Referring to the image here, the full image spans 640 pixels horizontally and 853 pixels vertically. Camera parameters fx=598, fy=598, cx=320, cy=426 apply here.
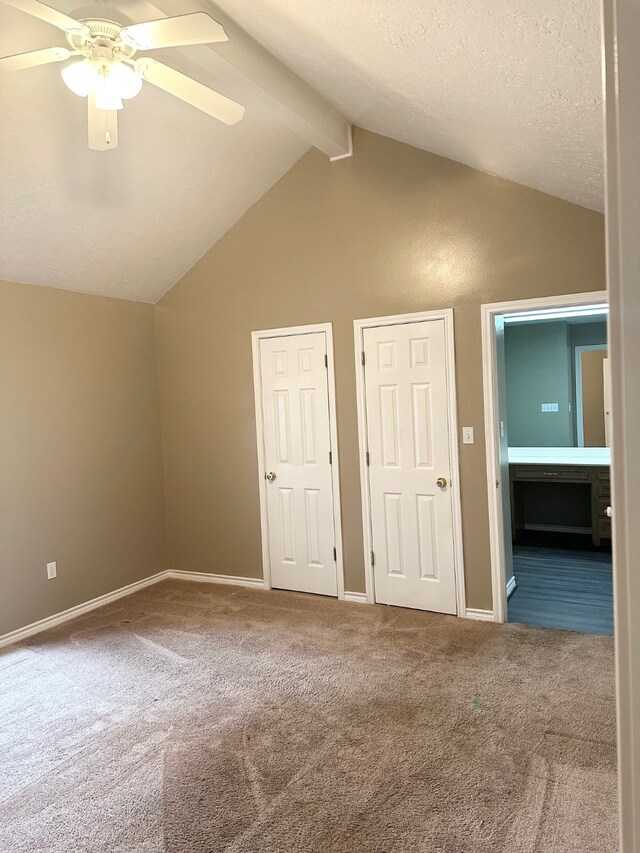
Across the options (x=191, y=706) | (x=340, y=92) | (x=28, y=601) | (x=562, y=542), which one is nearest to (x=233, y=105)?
(x=340, y=92)

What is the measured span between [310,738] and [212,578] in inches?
98.3

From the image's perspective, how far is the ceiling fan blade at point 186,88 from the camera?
2240 millimetres

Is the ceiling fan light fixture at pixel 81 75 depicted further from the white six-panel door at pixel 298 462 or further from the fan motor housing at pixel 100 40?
→ the white six-panel door at pixel 298 462

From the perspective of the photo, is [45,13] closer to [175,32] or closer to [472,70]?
[175,32]

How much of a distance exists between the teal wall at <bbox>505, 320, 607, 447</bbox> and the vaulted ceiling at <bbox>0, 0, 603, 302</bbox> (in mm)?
3007

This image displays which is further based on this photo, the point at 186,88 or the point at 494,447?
the point at 494,447

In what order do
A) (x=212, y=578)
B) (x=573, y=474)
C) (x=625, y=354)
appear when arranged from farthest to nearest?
(x=573, y=474), (x=212, y=578), (x=625, y=354)

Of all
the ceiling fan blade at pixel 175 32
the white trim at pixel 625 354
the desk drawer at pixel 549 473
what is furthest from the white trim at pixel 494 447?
the white trim at pixel 625 354

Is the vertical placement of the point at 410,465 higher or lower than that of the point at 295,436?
lower

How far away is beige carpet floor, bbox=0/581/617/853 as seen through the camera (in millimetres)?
2107

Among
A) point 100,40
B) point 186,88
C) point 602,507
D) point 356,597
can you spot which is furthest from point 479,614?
point 100,40

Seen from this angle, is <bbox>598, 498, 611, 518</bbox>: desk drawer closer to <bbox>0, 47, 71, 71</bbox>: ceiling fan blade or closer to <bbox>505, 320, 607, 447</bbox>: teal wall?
<bbox>505, 320, 607, 447</bbox>: teal wall

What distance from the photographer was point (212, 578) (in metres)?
5.00

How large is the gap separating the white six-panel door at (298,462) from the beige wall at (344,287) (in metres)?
0.14
